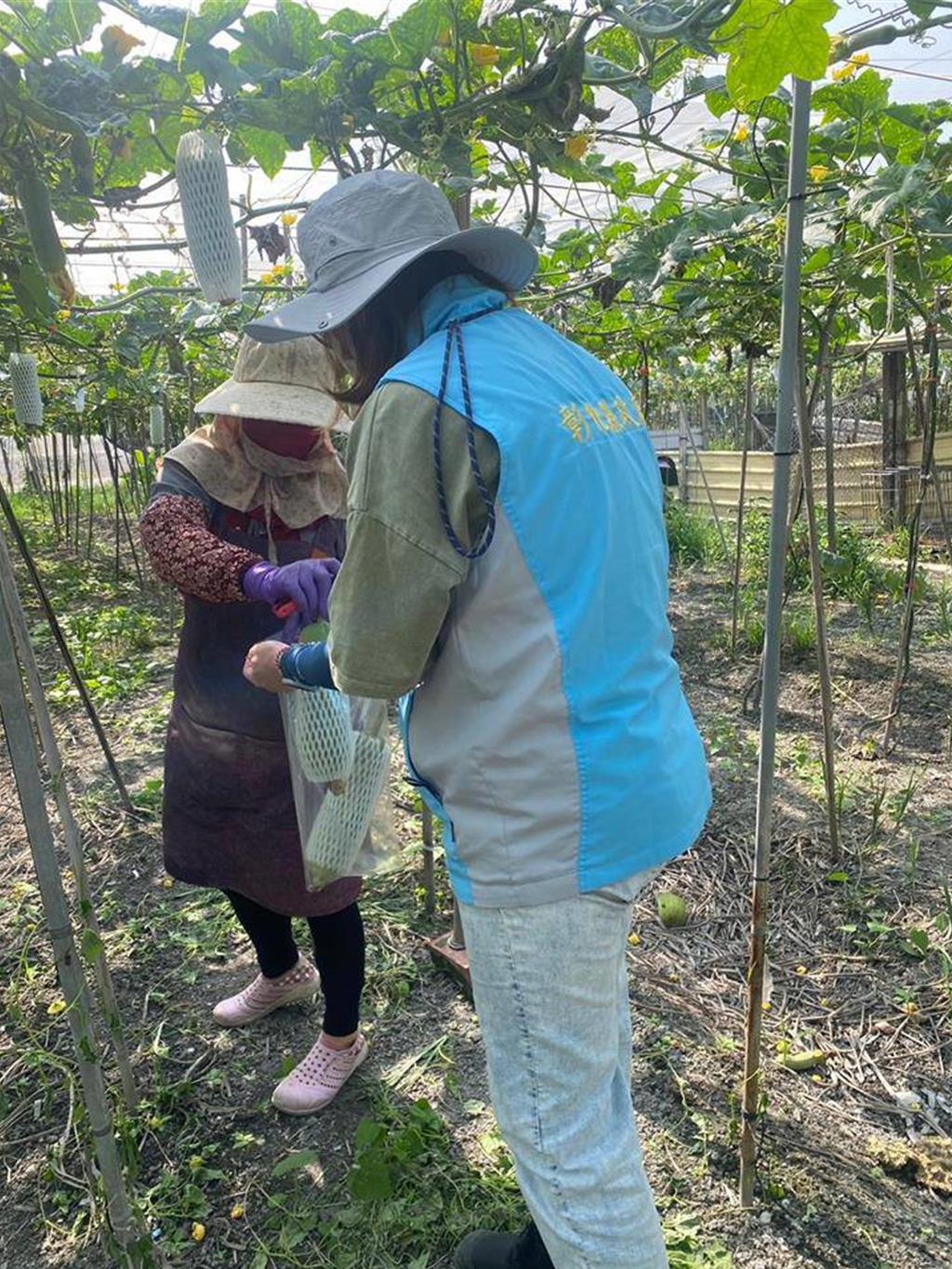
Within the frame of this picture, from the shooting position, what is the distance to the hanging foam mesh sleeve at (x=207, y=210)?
1282 millimetres

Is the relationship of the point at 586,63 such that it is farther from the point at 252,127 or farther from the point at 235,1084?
the point at 235,1084

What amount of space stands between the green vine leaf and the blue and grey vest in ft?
1.16

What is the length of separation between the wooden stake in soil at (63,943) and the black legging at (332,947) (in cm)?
47

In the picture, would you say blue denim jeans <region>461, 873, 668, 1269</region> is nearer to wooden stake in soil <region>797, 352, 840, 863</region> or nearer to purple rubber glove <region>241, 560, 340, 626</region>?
purple rubber glove <region>241, 560, 340, 626</region>

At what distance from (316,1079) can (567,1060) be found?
0.92 metres

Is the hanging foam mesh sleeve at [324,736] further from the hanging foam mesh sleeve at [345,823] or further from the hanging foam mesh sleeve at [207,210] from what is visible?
the hanging foam mesh sleeve at [207,210]

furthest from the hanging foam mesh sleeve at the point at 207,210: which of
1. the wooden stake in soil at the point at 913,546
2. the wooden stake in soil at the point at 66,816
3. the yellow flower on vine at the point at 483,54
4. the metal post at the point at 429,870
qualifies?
the wooden stake in soil at the point at 913,546

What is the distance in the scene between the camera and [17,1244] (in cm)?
153

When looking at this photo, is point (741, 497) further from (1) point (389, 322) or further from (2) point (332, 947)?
(1) point (389, 322)

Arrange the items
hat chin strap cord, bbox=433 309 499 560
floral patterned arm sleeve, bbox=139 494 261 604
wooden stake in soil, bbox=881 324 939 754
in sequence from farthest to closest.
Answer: wooden stake in soil, bbox=881 324 939 754, floral patterned arm sleeve, bbox=139 494 261 604, hat chin strap cord, bbox=433 309 499 560

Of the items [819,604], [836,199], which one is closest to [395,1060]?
[819,604]

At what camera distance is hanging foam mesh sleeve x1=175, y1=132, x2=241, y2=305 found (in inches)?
50.5

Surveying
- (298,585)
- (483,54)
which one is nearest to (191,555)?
(298,585)

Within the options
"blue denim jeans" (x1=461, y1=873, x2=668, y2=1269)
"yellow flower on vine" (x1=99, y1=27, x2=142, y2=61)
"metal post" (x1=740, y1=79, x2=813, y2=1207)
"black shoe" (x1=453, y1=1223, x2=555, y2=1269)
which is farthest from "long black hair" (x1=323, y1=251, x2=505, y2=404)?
"black shoe" (x1=453, y1=1223, x2=555, y2=1269)
